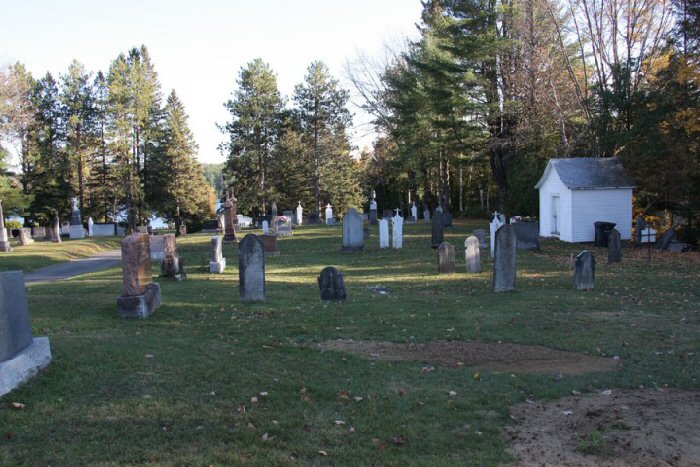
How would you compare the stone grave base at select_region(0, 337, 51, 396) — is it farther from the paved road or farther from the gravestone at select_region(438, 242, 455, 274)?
the paved road

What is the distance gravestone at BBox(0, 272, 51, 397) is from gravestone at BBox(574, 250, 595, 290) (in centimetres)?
1093

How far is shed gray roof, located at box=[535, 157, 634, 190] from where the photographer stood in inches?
977

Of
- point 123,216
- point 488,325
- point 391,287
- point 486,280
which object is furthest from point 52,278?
point 123,216

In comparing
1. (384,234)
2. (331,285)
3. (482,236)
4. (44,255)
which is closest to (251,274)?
(331,285)

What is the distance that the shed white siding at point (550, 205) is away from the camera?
25281 millimetres

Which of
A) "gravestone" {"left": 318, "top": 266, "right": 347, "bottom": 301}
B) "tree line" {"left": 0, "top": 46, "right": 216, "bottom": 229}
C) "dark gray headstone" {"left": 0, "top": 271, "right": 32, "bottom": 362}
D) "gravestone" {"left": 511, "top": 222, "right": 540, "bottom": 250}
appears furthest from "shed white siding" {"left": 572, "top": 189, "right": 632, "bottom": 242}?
"tree line" {"left": 0, "top": 46, "right": 216, "bottom": 229}

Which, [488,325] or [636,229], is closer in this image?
[488,325]

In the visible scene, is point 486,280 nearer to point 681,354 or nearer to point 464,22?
point 681,354

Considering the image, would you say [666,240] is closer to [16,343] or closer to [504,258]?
[504,258]

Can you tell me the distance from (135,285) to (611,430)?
24.7 feet

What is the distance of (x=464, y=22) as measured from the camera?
33.7 m

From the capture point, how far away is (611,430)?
509 centimetres

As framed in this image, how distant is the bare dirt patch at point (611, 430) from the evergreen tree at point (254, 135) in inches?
1902

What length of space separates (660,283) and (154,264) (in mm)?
15442
